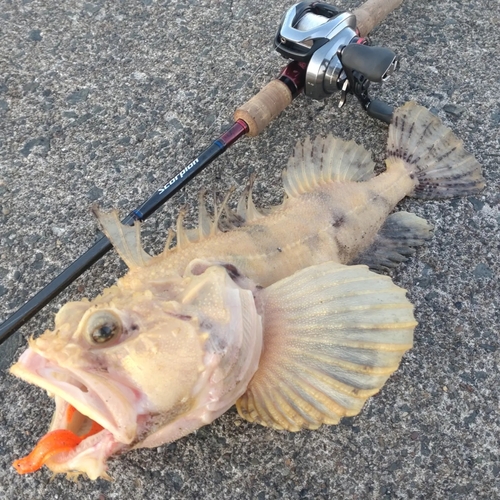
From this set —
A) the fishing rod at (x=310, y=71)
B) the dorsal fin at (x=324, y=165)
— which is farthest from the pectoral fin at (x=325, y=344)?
the fishing rod at (x=310, y=71)

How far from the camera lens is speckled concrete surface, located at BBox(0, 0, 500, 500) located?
86.5 inches

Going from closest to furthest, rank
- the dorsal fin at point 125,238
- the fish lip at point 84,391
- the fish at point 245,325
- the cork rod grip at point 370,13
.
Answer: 1. the fish lip at point 84,391
2. the fish at point 245,325
3. the dorsal fin at point 125,238
4. the cork rod grip at point 370,13

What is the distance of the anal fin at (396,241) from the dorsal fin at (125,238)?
1048 millimetres

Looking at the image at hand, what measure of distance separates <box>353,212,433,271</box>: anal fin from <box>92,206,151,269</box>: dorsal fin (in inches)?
41.3

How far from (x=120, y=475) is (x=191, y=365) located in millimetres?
883

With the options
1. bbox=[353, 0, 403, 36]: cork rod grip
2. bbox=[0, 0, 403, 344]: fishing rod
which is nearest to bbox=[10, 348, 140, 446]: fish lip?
bbox=[0, 0, 403, 344]: fishing rod

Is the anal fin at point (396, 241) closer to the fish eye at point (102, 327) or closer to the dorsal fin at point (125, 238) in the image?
the dorsal fin at point (125, 238)

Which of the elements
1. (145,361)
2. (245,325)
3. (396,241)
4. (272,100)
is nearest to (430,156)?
(396,241)

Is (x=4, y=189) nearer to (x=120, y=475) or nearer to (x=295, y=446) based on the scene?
(x=120, y=475)

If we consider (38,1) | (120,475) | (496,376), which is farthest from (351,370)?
(38,1)

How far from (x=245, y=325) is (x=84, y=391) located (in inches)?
23.4

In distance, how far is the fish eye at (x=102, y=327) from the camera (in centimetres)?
161

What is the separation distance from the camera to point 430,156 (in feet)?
9.11

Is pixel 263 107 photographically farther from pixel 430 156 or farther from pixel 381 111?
pixel 430 156
